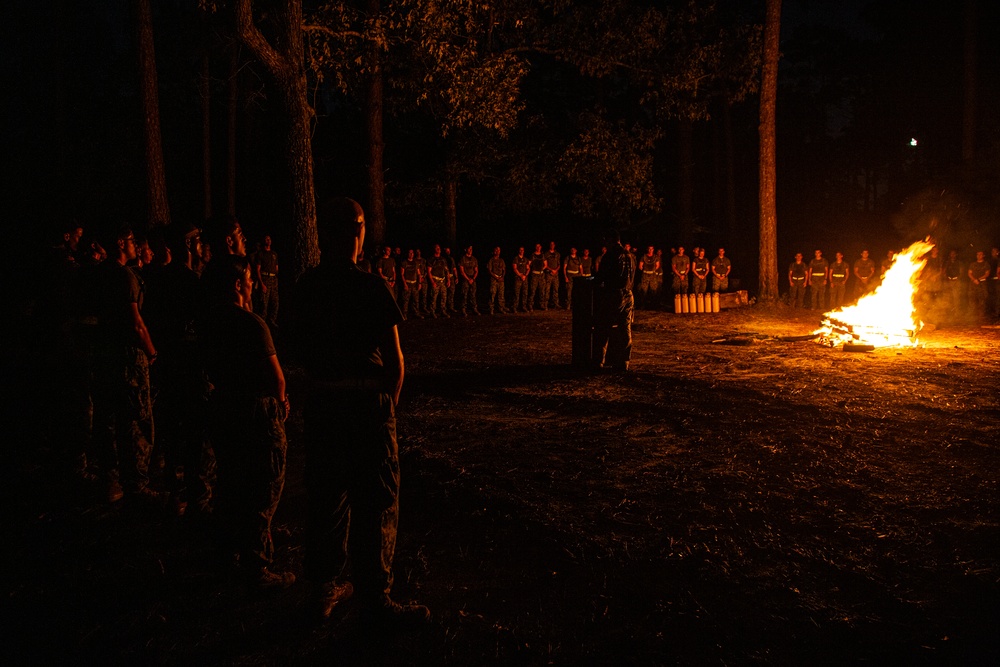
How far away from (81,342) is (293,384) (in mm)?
4117

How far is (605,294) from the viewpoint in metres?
10.9

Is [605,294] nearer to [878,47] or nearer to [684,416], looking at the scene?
[684,416]

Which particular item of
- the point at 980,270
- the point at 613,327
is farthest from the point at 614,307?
the point at 980,270

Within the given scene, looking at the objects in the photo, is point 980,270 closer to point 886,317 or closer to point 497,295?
point 886,317

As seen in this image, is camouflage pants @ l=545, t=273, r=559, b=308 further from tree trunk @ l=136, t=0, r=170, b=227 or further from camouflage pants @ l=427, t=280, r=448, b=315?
tree trunk @ l=136, t=0, r=170, b=227

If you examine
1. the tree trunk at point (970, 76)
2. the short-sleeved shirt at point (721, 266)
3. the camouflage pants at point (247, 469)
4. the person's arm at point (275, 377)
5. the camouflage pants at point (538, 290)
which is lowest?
the camouflage pants at point (247, 469)

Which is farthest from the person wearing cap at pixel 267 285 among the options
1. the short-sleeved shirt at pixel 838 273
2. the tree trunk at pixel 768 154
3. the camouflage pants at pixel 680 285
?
the short-sleeved shirt at pixel 838 273

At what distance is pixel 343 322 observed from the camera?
361cm

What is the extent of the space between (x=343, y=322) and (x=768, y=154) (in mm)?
20433

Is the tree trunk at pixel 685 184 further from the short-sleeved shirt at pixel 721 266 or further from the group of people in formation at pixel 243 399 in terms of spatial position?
the group of people in formation at pixel 243 399

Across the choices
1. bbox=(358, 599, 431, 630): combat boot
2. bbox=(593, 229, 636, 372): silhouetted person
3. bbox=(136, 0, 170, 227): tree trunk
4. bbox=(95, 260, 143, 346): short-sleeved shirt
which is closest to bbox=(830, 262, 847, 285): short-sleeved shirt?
bbox=(593, 229, 636, 372): silhouetted person

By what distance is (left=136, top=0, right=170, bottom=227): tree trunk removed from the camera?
13672mm

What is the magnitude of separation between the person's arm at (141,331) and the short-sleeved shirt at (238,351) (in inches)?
71.0

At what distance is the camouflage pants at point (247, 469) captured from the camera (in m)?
4.26
